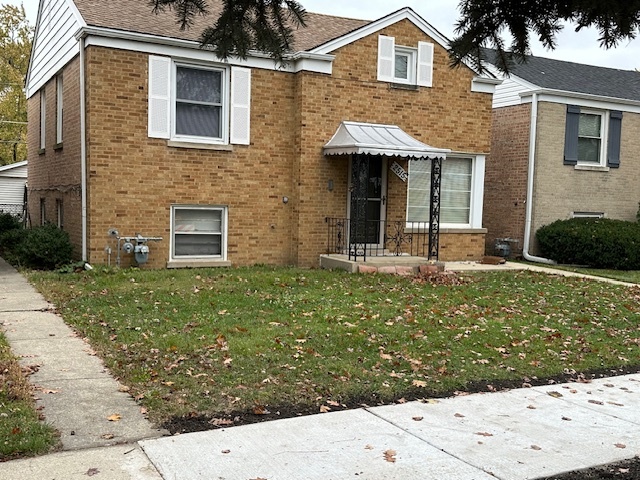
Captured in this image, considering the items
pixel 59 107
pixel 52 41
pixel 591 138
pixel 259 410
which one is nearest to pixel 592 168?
pixel 591 138

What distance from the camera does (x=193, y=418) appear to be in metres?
4.87

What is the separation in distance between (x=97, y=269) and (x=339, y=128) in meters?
5.78

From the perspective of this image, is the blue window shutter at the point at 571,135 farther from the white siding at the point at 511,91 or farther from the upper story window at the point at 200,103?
the upper story window at the point at 200,103

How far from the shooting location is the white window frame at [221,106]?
12.7 meters

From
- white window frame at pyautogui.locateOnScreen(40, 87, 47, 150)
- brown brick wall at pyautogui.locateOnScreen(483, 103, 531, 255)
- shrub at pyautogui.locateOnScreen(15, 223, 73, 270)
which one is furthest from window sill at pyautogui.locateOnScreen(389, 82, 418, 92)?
white window frame at pyautogui.locateOnScreen(40, 87, 47, 150)

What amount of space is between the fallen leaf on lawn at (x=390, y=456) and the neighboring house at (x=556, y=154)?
14.2 meters

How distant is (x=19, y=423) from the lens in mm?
4504

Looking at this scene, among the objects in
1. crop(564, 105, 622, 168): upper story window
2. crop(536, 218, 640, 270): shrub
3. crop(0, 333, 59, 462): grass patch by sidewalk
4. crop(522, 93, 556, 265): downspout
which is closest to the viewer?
crop(0, 333, 59, 462): grass patch by sidewalk

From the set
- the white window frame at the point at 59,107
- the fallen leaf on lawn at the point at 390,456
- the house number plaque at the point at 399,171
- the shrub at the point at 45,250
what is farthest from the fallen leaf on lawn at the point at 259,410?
the white window frame at the point at 59,107

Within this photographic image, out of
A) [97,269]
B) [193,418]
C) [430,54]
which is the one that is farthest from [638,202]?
[193,418]

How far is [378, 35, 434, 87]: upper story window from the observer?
47.2 feet

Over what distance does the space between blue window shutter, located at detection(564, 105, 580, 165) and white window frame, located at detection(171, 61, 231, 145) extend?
9.93m

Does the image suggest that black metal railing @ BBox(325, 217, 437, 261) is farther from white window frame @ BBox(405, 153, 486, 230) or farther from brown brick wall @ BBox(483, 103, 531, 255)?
brown brick wall @ BBox(483, 103, 531, 255)

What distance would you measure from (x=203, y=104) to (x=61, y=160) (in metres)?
3.93
